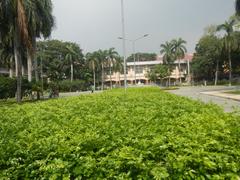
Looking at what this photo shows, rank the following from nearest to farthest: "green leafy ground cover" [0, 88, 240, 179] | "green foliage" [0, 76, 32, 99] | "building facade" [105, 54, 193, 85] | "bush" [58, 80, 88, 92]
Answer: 1. "green leafy ground cover" [0, 88, 240, 179]
2. "green foliage" [0, 76, 32, 99]
3. "bush" [58, 80, 88, 92]
4. "building facade" [105, 54, 193, 85]

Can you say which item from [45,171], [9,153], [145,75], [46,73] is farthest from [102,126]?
[145,75]

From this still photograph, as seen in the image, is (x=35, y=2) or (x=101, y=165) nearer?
(x=101, y=165)

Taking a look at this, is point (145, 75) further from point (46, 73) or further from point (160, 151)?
point (160, 151)

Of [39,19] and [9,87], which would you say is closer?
[9,87]

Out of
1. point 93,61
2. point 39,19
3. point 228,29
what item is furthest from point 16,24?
point 93,61

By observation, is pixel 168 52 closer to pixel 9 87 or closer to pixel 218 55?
pixel 218 55

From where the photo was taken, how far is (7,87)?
36250mm

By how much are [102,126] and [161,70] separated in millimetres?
86663

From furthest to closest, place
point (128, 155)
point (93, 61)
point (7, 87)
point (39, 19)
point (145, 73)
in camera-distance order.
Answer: point (145, 73)
point (93, 61)
point (39, 19)
point (7, 87)
point (128, 155)

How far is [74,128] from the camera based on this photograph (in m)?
5.35

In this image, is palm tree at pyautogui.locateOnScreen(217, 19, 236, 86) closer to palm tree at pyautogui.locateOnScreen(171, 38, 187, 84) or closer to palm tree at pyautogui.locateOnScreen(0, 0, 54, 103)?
palm tree at pyautogui.locateOnScreen(171, 38, 187, 84)

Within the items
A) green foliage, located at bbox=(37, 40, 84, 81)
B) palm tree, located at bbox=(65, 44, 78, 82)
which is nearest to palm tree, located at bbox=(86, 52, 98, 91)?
green foliage, located at bbox=(37, 40, 84, 81)

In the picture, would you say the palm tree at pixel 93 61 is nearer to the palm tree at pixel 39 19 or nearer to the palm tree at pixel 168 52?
the palm tree at pixel 168 52

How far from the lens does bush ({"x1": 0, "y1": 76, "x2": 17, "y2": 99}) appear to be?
35.9 metres
